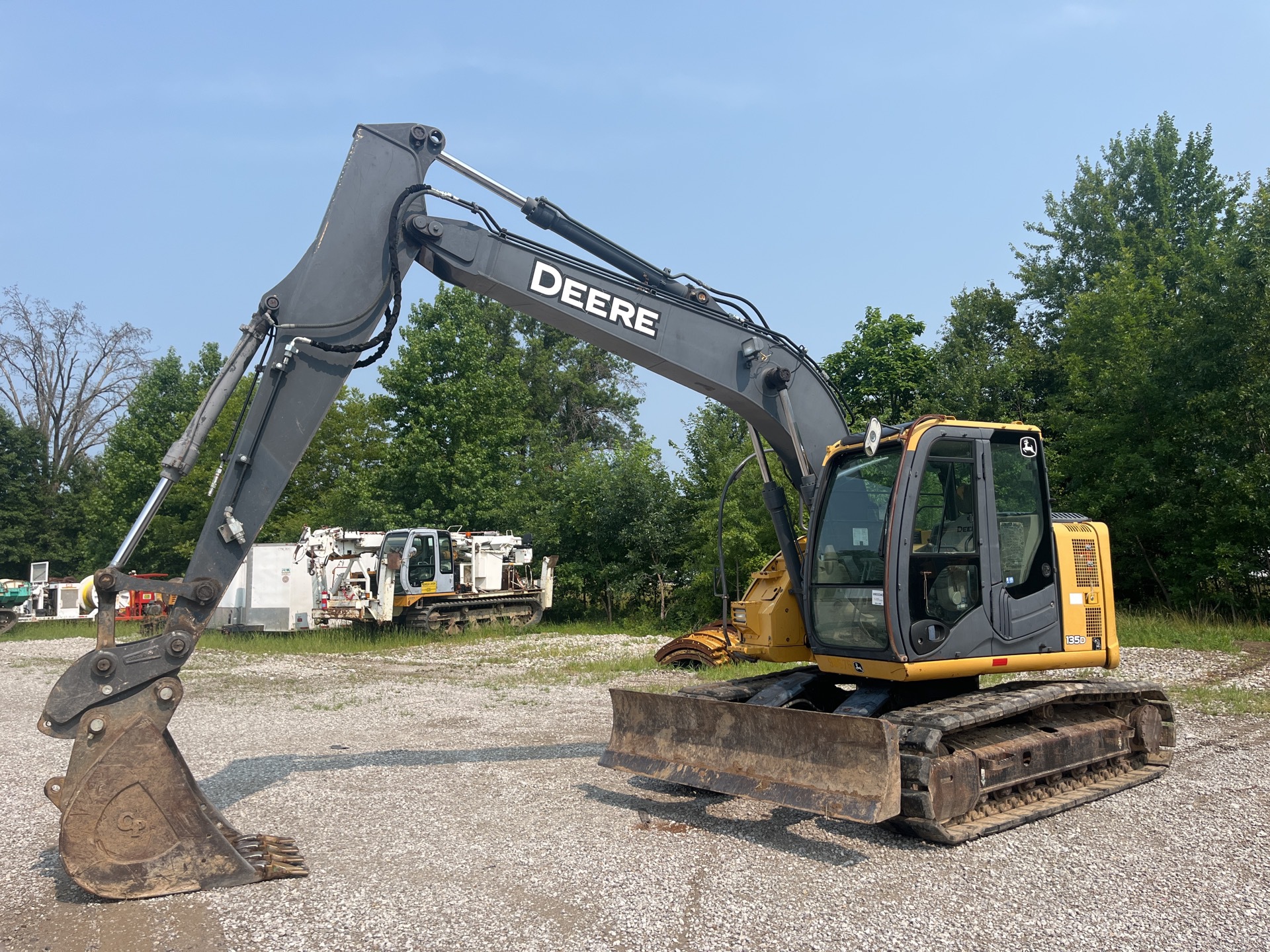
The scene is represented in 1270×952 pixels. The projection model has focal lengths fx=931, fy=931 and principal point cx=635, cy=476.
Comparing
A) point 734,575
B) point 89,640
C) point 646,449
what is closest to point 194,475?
point 89,640

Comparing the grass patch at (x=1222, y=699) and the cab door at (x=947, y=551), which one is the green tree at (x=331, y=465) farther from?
the cab door at (x=947, y=551)

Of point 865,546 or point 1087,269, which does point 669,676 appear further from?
point 1087,269

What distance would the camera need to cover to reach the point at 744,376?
7.47 meters

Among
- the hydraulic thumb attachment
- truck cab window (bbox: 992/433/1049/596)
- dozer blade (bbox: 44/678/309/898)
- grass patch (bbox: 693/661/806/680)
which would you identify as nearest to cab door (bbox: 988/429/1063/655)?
truck cab window (bbox: 992/433/1049/596)

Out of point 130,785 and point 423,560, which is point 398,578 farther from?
point 130,785

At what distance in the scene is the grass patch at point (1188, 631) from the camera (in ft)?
50.5

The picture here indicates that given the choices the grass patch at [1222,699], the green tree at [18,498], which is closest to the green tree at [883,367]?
the grass patch at [1222,699]

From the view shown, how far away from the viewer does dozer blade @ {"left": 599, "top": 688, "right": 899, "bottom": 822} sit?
5723 millimetres

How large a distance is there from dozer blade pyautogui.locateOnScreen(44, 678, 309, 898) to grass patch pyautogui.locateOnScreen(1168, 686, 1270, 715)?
10.4m

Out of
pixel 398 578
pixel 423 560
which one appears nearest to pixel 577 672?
pixel 398 578

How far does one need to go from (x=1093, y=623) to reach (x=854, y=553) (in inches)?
84.0

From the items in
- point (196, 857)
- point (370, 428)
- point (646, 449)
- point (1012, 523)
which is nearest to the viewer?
point (196, 857)

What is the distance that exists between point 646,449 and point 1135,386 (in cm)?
1293

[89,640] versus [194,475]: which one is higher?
[194,475]
